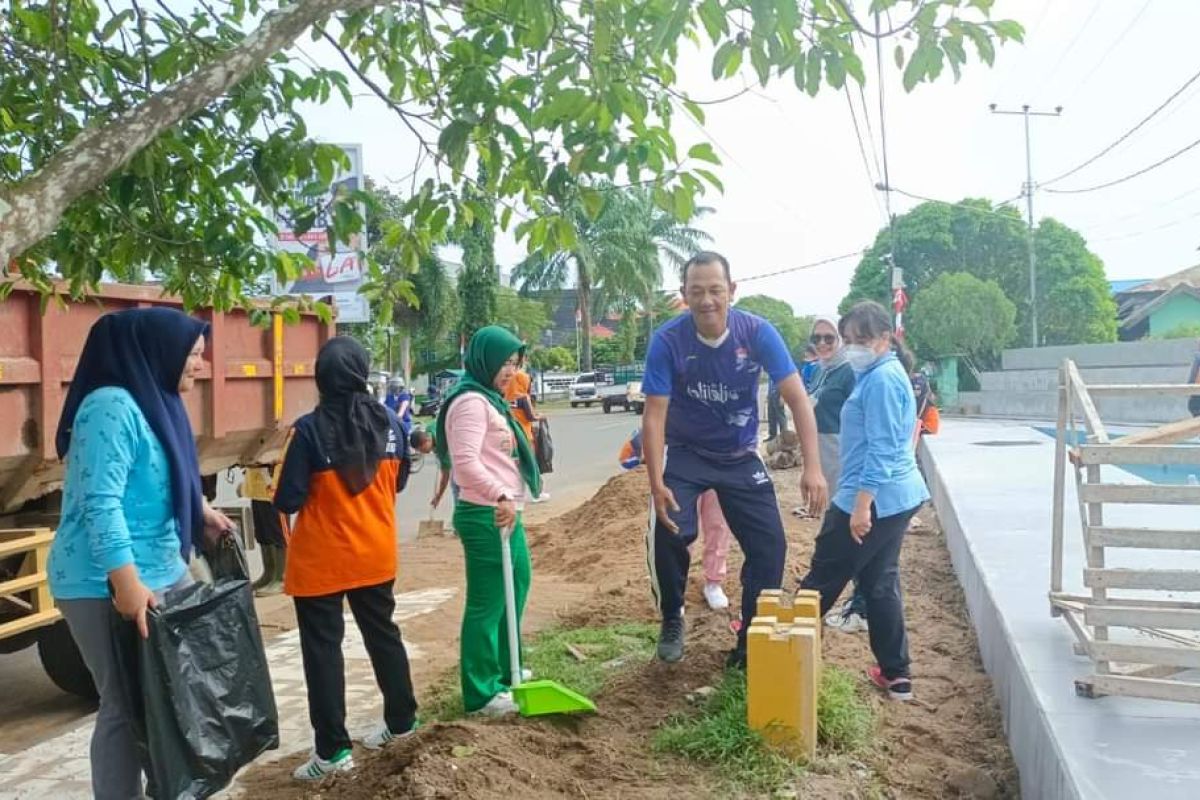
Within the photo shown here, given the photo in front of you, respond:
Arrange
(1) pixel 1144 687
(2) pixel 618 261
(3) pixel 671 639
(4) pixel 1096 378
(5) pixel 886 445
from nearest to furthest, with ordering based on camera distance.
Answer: (1) pixel 1144 687
(5) pixel 886 445
(3) pixel 671 639
(4) pixel 1096 378
(2) pixel 618 261

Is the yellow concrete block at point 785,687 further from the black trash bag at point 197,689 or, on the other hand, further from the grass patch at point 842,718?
the black trash bag at point 197,689

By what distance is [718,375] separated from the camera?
4.18 metres

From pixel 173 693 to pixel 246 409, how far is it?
13.1 feet

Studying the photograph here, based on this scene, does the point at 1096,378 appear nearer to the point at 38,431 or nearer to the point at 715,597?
the point at 715,597

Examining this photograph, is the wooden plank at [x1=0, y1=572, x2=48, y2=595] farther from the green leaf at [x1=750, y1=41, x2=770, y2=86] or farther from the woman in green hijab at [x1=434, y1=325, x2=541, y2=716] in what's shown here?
the green leaf at [x1=750, y1=41, x2=770, y2=86]

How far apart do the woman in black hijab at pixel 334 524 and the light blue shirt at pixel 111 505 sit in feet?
1.75

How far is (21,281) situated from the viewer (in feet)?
15.3

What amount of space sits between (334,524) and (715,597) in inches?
108

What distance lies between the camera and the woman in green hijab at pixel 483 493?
12.6ft

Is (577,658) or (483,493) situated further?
(577,658)

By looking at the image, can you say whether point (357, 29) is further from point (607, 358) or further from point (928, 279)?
point (607, 358)

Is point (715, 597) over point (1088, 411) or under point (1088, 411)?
under

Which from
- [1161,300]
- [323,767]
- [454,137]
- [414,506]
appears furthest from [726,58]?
[1161,300]

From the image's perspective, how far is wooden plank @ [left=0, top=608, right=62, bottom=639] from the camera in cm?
438
